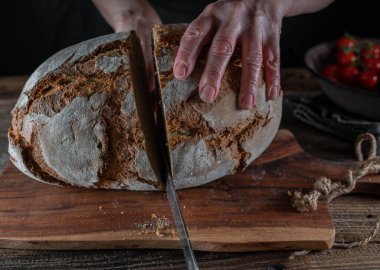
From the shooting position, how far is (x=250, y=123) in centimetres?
153

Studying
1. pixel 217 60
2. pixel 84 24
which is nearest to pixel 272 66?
pixel 217 60

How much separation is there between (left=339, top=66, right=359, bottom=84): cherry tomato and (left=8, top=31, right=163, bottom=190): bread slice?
3.86 feet

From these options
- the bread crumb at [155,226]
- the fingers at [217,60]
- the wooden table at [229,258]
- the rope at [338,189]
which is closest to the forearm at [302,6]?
the fingers at [217,60]

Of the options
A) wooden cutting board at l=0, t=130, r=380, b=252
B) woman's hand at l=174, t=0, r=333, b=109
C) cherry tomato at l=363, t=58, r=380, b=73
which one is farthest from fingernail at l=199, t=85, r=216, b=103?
cherry tomato at l=363, t=58, r=380, b=73

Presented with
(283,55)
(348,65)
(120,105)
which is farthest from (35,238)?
(283,55)

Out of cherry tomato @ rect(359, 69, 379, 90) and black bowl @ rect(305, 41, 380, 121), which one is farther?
cherry tomato @ rect(359, 69, 379, 90)

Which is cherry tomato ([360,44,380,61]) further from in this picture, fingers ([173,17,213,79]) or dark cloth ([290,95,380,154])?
fingers ([173,17,213,79])

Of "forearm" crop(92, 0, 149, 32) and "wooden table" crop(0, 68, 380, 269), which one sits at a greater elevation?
"forearm" crop(92, 0, 149, 32)

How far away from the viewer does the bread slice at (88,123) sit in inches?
56.8

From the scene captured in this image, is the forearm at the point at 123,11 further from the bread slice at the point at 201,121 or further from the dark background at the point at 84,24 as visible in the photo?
the bread slice at the point at 201,121

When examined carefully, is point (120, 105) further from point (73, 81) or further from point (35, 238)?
point (35, 238)

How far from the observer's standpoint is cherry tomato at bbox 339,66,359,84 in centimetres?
227

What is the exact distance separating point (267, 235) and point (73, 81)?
2.61ft

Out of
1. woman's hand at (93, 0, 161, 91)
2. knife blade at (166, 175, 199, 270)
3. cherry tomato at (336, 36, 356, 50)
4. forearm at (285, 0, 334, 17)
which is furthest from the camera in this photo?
cherry tomato at (336, 36, 356, 50)
